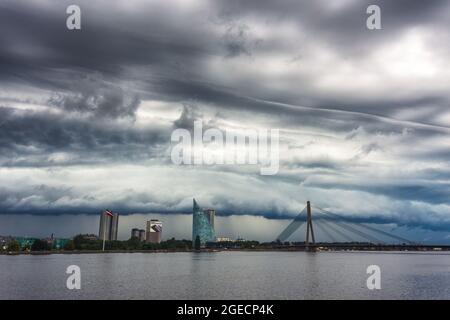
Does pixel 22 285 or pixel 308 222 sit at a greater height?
pixel 308 222

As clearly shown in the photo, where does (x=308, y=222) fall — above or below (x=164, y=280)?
above

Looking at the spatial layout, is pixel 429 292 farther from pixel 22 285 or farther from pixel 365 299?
pixel 22 285
